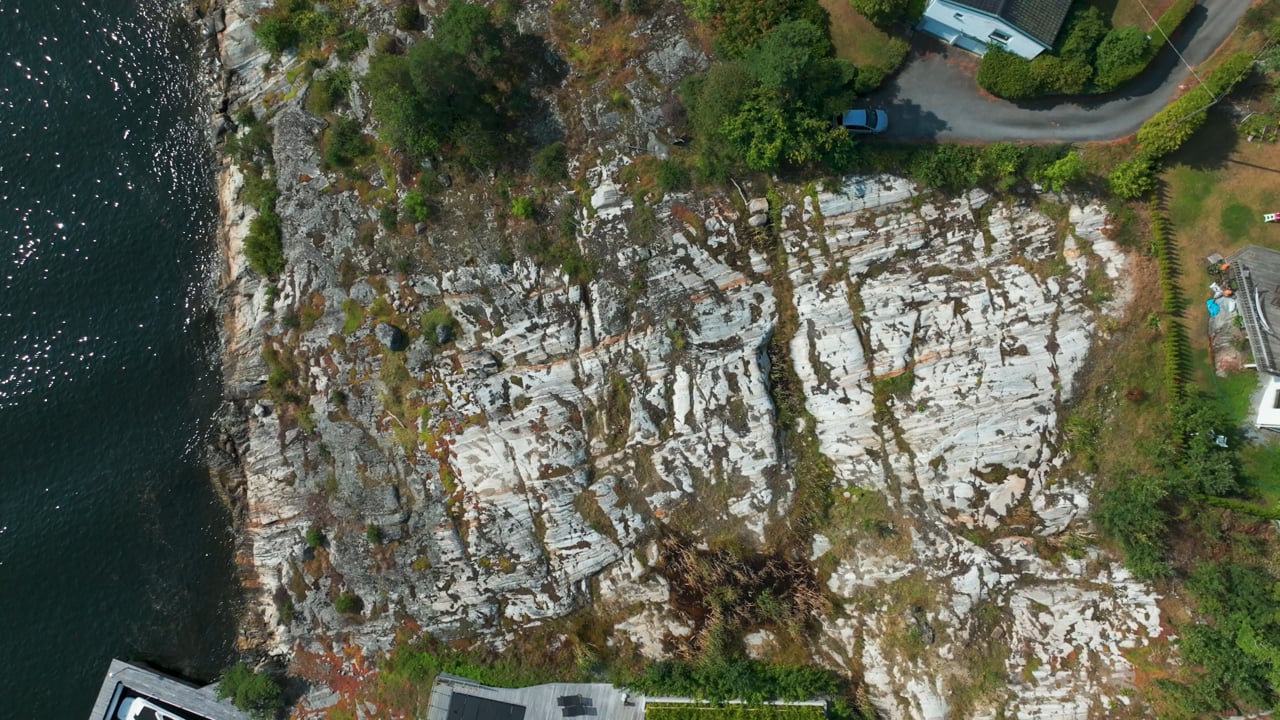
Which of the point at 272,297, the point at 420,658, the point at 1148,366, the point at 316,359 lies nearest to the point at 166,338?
the point at 272,297

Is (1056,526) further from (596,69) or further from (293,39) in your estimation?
(293,39)

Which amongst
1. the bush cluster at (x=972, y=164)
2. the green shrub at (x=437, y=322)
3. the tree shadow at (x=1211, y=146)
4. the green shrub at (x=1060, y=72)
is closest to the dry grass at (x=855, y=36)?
the bush cluster at (x=972, y=164)

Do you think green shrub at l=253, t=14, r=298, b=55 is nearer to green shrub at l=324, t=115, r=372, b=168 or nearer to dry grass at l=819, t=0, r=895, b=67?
green shrub at l=324, t=115, r=372, b=168

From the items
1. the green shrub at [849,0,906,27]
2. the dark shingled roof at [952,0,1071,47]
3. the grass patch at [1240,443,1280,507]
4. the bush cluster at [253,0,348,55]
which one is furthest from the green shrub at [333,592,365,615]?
the grass patch at [1240,443,1280,507]

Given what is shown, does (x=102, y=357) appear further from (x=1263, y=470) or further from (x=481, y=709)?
(x=1263, y=470)

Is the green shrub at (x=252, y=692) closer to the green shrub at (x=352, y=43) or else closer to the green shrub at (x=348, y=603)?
the green shrub at (x=348, y=603)

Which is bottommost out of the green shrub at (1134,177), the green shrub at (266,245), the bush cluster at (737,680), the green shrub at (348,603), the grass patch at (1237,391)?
the bush cluster at (737,680)

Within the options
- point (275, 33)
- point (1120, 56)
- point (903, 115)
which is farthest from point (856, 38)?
point (275, 33)
